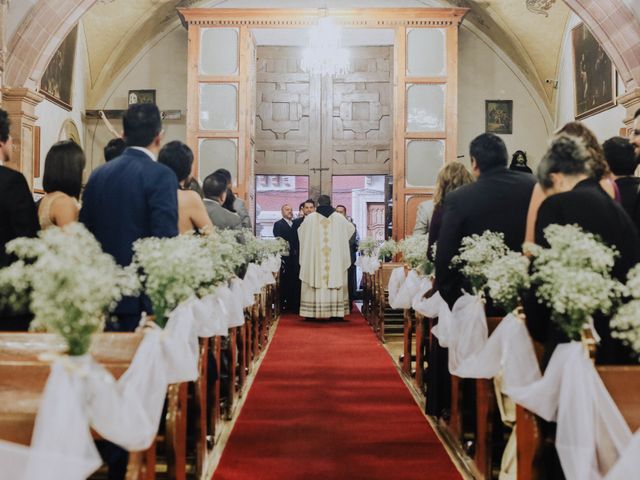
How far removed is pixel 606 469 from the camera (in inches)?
81.4

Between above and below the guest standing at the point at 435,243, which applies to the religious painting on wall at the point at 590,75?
above

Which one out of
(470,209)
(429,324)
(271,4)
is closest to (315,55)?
(271,4)

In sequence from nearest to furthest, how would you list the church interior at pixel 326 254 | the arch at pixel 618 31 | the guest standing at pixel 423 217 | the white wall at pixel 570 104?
the church interior at pixel 326 254 → the guest standing at pixel 423 217 → the arch at pixel 618 31 → the white wall at pixel 570 104

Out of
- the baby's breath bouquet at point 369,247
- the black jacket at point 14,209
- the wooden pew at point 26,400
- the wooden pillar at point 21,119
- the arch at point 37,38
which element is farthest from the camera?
the baby's breath bouquet at point 369,247

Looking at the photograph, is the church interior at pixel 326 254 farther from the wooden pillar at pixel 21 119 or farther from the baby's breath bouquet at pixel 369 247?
the baby's breath bouquet at pixel 369 247

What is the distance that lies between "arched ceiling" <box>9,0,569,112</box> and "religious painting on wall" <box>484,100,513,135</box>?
649 millimetres

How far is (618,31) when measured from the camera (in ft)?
25.4

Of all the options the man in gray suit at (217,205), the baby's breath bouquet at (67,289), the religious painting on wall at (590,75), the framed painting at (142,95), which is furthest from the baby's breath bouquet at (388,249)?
the baby's breath bouquet at (67,289)

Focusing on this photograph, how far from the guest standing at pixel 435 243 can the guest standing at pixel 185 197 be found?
56.9 inches

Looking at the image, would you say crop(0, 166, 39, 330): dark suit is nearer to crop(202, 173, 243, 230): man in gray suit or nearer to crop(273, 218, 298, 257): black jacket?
crop(202, 173, 243, 230): man in gray suit

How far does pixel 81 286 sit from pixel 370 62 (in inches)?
470

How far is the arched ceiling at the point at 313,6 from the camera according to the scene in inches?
487

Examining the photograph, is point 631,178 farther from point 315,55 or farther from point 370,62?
point 370,62

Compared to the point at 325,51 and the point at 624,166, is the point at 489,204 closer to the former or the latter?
the point at 624,166
